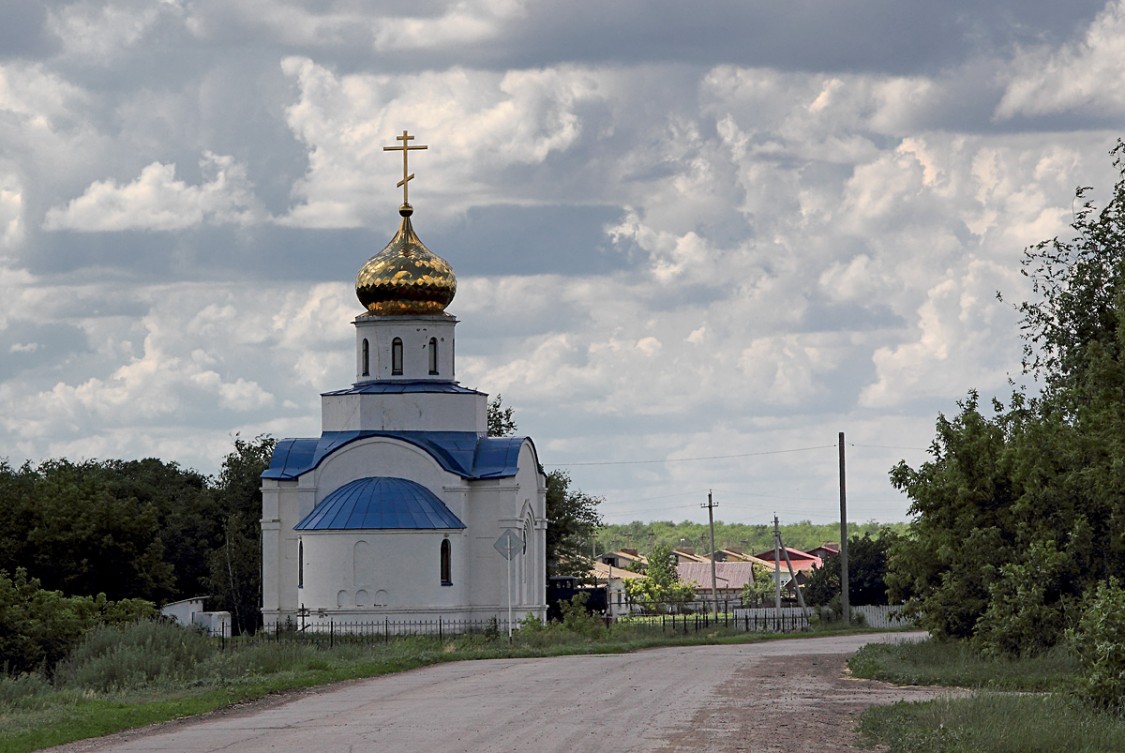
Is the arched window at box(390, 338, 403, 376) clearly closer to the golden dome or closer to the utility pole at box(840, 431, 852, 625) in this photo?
the golden dome

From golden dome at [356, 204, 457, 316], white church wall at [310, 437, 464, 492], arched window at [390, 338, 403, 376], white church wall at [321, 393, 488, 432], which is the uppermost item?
golden dome at [356, 204, 457, 316]

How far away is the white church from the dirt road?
1430 cm

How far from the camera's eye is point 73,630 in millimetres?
29734

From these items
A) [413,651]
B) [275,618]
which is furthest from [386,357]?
[413,651]

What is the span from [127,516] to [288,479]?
14.1 feet

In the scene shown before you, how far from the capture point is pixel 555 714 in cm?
1884

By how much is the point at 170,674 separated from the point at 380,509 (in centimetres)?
1839

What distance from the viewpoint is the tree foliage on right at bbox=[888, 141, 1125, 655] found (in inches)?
977

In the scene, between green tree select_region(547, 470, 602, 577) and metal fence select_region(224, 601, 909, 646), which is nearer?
metal fence select_region(224, 601, 909, 646)

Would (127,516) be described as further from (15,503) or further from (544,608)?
(544,608)

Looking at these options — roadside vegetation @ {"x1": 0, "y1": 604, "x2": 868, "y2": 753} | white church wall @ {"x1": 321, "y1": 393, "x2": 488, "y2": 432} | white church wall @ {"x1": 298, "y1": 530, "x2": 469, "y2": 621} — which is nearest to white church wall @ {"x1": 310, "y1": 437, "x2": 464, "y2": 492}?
white church wall @ {"x1": 321, "y1": 393, "x2": 488, "y2": 432}

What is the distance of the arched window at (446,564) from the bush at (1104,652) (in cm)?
2509

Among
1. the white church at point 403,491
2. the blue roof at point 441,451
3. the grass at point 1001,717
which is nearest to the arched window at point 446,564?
the white church at point 403,491

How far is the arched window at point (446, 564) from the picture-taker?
42.9 meters
